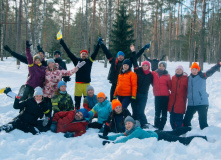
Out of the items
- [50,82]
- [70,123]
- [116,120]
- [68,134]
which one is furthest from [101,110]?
[50,82]

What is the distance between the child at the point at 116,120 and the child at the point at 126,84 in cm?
45

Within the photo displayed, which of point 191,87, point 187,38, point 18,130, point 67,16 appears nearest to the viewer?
point 18,130

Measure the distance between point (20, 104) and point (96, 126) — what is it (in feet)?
6.41

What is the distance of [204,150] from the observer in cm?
345

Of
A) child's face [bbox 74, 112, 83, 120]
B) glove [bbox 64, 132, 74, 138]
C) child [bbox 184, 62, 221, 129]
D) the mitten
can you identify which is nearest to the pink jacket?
the mitten

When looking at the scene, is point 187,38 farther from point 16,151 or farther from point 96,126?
point 16,151

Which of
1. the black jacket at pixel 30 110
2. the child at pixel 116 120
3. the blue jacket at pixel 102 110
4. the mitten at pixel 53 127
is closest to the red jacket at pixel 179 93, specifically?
the child at pixel 116 120

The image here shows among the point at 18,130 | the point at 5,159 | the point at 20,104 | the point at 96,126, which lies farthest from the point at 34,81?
the point at 5,159

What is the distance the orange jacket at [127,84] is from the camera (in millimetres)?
5195

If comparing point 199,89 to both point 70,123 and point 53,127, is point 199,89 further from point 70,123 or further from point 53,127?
point 53,127

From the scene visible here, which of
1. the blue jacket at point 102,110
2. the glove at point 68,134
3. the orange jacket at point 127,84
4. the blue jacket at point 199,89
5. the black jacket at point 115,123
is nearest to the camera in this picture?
the glove at point 68,134

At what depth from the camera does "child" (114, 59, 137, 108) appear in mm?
5203

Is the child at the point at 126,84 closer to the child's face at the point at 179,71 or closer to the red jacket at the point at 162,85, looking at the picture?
the red jacket at the point at 162,85

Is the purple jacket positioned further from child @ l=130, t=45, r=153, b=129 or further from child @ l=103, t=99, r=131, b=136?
child @ l=130, t=45, r=153, b=129
